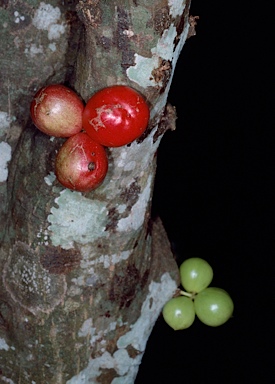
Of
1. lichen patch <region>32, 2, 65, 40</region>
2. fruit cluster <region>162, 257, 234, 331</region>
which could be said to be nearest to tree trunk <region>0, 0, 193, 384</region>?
lichen patch <region>32, 2, 65, 40</region>

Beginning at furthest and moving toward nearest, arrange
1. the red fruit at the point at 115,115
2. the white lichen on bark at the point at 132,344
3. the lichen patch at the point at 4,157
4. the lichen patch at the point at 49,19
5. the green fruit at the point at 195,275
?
the green fruit at the point at 195,275 < the white lichen on bark at the point at 132,344 < the lichen patch at the point at 4,157 < the lichen patch at the point at 49,19 < the red fruit at the point at 115,115

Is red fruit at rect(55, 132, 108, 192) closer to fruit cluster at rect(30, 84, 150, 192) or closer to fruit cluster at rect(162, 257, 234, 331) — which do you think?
fruit cluster at rect(30, 84, 150, 192)

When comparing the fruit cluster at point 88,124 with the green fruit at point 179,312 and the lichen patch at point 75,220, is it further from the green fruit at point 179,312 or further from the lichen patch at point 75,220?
the green fruit at point 179,312

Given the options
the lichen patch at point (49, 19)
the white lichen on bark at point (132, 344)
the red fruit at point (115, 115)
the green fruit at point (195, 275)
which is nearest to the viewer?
the red fruit at point (115, 115)

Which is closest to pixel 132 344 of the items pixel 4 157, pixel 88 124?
pixel 4 157

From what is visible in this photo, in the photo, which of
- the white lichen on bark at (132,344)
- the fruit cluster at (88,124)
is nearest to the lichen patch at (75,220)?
the fruit cluster at (88,124)

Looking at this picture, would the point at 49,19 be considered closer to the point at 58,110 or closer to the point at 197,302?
the point at 58,110
